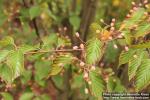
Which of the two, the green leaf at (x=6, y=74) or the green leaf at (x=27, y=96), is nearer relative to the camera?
the green leaf at (x=6, y=74)

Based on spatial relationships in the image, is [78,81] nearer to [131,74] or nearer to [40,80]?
[40,80]

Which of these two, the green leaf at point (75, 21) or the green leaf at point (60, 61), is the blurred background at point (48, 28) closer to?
the green leaf at point (75, 21)

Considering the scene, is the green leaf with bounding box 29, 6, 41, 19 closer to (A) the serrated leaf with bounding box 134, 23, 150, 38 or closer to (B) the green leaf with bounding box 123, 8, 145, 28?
(B) the green leaf with bounding box 123, 8, 145, 28

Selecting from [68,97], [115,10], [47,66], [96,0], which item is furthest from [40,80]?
Result: [115,10]

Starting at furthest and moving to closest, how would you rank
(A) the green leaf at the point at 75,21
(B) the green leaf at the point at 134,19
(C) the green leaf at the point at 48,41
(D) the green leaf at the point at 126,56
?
(A) the green leaf at the point at 75,21, (C) the green leaf at the point at 48,41, (B) the green leaf at the point at 134,19, (D) the green leaf at the point at 126,56

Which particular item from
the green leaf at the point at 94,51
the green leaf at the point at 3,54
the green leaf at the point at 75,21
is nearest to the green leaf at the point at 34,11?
the green leaf at the point at 75,21
